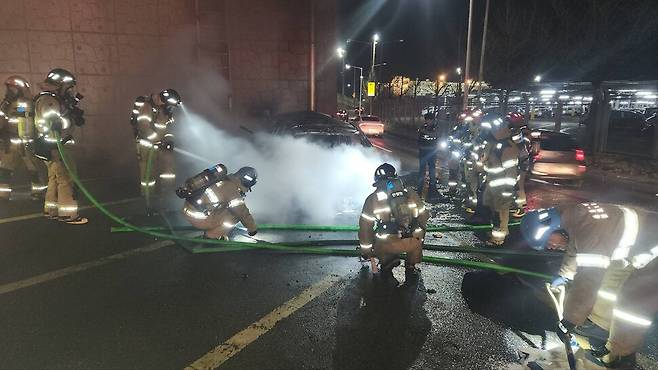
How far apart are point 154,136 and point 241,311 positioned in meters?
4.21

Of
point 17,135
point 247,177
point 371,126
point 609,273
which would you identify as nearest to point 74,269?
point 247,177

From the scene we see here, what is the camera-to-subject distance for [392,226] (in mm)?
4613

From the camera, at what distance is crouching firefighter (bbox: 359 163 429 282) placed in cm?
457

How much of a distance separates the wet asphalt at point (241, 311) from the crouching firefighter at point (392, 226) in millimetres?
288

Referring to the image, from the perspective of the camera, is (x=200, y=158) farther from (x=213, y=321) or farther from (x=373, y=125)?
(x=373, y=125)

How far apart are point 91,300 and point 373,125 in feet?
77.3

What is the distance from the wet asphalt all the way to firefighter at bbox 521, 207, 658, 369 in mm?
633

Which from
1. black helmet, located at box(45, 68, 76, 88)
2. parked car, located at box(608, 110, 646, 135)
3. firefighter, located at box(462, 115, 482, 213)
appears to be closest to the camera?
black helmet, located at box(45, 68, 76, 88)

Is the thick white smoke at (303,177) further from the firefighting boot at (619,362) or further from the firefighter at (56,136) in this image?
the firefighting boot at (619,362)

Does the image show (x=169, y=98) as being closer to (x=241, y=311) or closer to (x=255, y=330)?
(x=241, y=311)

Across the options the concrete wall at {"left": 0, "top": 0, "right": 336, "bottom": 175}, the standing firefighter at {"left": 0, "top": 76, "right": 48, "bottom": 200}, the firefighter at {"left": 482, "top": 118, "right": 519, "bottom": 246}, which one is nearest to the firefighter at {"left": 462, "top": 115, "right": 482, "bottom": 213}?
the firefighter at {"left": 482, "top": 118, "right": 519, "bottom": 246}

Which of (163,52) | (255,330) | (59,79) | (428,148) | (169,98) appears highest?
(163,52)

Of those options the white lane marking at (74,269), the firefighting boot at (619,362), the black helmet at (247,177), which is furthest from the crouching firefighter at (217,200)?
the firefighting boot at (619,362)

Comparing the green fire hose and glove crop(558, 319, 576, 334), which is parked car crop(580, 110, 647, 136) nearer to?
the green fire hose
